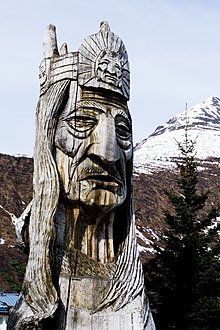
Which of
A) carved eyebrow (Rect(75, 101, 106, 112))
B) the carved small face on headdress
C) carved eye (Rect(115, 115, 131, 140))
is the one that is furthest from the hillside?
carved eyebrow (Rect(75, 101, 106, 112))

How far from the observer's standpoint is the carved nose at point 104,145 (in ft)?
20.1

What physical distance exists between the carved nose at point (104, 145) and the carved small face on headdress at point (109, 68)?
43 cm

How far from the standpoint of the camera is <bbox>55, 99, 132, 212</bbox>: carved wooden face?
242 inches

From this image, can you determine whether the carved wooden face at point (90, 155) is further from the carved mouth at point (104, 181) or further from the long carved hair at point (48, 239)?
the long carved hair at point (48, 239)

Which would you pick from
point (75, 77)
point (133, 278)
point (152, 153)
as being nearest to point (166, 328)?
point (133, 278)

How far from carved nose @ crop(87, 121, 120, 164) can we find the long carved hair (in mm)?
365

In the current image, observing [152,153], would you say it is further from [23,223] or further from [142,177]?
[23,223]

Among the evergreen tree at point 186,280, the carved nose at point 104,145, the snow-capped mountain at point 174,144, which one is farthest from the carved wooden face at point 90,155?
the snow-capped mountain at point 174,144

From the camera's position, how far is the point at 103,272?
6094 millimetres

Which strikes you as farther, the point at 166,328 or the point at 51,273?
the point at 166,328

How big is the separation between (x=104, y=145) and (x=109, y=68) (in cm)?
74

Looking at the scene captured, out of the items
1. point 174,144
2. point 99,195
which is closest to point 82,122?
point 99,195

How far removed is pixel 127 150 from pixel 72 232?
3.09ft

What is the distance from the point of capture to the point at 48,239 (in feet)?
19.3
